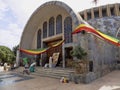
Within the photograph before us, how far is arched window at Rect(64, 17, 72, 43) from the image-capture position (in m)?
12.0

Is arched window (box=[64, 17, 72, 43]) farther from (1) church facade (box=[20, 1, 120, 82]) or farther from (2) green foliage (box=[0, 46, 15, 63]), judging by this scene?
(2) green foliage (box=[0, 46, 15, 63])

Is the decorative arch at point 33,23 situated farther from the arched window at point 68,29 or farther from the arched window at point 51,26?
the arched window at point 68,29

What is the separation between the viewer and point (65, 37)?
12.3 meters

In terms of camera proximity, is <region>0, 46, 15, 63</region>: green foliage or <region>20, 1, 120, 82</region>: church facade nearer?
<region>20, 1, 120, 82</region>: church facade

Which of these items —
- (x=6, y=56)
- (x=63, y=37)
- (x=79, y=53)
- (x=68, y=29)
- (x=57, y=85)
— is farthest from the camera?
(x=6, y=56)

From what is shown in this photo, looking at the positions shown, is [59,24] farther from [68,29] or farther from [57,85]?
[57,85]

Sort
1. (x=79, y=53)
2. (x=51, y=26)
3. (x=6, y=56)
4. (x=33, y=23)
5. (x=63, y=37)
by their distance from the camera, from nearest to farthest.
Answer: (x=79, y=53), (x=63, y=37), (x=51, y=26), (x=33, y=23), (x=6, y=56)

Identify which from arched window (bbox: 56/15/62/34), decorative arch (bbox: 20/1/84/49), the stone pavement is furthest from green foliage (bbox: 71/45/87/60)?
decorative arch (bbox: 20/1/84/49)

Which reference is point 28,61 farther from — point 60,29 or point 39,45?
point 60,29

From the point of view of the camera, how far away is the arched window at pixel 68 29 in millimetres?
12009

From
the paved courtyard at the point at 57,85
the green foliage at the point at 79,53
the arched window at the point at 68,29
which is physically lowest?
the paved courtyard at the point at 57,85

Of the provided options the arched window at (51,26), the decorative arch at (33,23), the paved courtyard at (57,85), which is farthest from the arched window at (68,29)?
the paved courtyard at (57,85)

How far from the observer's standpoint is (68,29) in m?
12.3

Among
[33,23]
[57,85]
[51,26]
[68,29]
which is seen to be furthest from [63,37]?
[57,85]
